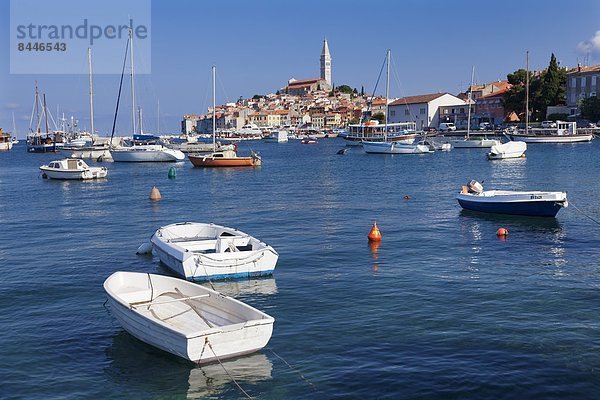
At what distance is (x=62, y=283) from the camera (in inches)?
776

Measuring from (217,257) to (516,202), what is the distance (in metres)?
17.3

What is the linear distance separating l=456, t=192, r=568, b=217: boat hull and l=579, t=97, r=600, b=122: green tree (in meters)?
104

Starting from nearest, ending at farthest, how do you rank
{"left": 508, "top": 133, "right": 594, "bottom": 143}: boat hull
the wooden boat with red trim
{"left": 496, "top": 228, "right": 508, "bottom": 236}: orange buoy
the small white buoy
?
the small white buoy → {"left": 496, "top": 228, "right": 508, "bottom": 236}: orange buoy → the wooden boat with red trim → {"left": 508, "top": 133, "right": 594, "bottom": 143}: boat hull

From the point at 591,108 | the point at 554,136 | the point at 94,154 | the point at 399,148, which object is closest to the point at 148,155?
the point at 94,154

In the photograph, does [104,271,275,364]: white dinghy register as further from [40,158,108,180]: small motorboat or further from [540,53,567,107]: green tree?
[540,53,567,107]: green tree

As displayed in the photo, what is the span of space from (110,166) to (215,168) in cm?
1650

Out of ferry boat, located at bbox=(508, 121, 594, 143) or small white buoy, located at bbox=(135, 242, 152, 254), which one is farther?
ferry boat, located at bbox=(508, 121, 594, 143)

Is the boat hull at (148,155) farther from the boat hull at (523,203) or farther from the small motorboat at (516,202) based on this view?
the boat hull at (523,203)

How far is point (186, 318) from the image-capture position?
46.6 ft

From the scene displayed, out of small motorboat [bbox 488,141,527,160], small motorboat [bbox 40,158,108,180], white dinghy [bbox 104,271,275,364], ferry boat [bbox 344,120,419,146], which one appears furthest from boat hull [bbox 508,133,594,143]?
white dinghy [bbox 104,271,275,364]

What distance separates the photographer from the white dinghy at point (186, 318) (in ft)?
40.0

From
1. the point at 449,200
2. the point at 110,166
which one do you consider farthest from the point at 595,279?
the point at 110,166

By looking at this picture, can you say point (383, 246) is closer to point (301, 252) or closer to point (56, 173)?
point (301, 252)

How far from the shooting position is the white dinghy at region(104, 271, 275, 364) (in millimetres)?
12180
